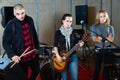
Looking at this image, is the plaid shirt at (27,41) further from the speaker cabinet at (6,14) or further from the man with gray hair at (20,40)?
the speaker cabinet at (6,14)

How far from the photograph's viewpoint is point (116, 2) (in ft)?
21.0

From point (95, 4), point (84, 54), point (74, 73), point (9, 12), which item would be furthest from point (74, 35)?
point (95, 4)

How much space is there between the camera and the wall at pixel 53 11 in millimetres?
6105

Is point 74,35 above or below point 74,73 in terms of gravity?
above

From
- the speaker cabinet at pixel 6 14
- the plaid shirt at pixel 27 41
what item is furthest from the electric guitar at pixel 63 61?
the speaker cabinet at pixel 6 14

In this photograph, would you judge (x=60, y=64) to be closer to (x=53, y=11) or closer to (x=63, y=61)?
(x=63, y=61)

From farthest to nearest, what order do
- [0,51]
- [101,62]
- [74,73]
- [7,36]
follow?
[0,51] < [101,62] < [74,73] < [7,36]

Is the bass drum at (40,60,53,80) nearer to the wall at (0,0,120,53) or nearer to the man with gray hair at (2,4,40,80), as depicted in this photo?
the man with gray hair at (2,4,40,80)

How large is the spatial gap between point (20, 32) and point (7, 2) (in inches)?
113

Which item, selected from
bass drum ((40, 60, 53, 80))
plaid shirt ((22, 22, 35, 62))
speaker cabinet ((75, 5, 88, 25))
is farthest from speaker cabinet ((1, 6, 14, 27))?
speaker cabinet ((75, 5, 88, 25))

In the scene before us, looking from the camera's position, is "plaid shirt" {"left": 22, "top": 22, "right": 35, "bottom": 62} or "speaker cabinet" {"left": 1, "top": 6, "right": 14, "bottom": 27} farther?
"speaker cabinet" {"left": 1, "top": 6, "right": 14, "bottom": 27}

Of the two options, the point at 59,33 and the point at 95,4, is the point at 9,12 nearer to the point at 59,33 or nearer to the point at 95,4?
the point at 59,33

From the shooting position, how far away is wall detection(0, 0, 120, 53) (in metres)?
6.11

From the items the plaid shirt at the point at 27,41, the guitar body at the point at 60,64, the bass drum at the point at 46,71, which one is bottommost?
the bass drum at the point at 46,71
